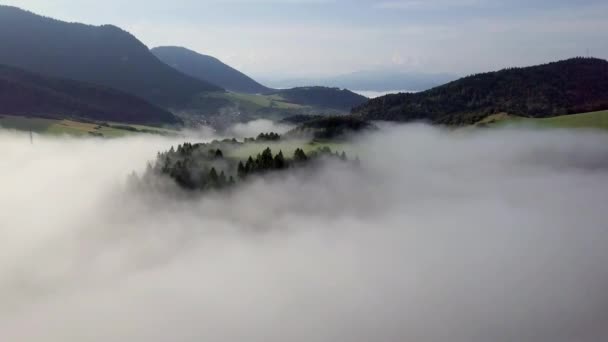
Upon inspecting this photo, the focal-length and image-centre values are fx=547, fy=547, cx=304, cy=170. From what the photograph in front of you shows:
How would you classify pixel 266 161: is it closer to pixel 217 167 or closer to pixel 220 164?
pixel 220 164

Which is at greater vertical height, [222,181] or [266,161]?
[266,161]

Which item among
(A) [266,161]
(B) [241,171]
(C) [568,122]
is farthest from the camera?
(C) [568,122]

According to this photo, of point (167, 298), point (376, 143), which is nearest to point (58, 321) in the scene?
point (167, 298)

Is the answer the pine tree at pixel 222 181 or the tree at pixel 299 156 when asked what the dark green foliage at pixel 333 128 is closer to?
the tree at pixel 299 156

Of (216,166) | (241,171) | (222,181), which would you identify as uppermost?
(216,166)

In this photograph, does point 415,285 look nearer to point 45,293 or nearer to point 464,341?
point 464,341

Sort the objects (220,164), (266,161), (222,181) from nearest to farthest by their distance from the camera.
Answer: (222,181), (266,161), (220,164)

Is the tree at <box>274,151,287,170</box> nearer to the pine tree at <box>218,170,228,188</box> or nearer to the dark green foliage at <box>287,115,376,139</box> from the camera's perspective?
the pine tree at <box>218,170,228,188</box>

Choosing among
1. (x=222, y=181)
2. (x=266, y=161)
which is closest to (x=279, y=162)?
(x=266, y=161)

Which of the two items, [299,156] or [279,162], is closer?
[279,162]

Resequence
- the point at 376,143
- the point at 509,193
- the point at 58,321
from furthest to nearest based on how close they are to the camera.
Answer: the point at 376,143
the point at 509,193
the point at 58,321

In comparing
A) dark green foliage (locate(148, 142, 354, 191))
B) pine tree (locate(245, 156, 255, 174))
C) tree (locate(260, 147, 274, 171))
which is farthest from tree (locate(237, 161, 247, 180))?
tree (locate(260, 147, 274, 171))
